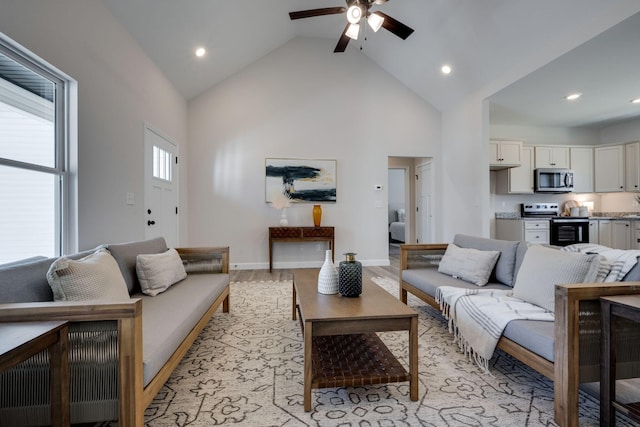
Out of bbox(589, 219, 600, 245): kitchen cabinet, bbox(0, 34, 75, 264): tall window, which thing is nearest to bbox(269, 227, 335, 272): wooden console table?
bbox(0, 34, 75, 264): tall window

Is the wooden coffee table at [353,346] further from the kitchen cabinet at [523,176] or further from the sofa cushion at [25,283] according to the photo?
the kitchen cabinet at [523,176]

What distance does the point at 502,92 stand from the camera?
4074mm

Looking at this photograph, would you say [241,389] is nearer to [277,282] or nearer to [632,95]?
[277,282]

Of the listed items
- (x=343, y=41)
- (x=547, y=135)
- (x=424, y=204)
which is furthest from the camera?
(x=424, y=204)

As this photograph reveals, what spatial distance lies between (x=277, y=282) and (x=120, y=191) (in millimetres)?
2170

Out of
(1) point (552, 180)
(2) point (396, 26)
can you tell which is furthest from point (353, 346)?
(1) point (552, 180)

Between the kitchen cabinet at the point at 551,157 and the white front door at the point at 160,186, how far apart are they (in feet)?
19.8

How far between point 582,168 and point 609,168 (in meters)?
0.37

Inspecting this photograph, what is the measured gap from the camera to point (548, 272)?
184cm

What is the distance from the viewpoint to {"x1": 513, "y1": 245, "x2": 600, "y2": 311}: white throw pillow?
65.9 inches

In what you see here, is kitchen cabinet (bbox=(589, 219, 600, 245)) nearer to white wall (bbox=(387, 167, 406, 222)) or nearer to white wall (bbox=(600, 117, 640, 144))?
white wall (bbox=(600, 117, 640, 144))

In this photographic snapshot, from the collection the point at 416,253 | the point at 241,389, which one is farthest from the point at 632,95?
the point at 241,389

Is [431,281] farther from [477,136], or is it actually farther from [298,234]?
[477,136]

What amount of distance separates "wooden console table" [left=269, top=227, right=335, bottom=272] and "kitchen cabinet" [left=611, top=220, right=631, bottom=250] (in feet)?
14.9
